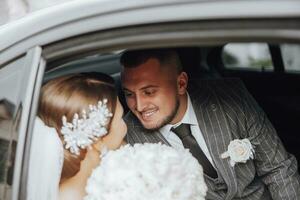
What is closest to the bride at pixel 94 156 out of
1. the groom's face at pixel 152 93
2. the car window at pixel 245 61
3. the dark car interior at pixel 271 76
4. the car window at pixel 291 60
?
the groom's face at pixel 152 93

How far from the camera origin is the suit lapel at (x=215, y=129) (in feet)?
7.14

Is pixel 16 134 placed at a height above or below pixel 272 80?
below

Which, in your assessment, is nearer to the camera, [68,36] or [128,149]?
[68,36]

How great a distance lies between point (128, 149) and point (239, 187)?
52cm

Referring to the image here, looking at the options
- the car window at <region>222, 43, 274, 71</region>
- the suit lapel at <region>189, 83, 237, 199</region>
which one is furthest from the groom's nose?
the car window at <region>222, 43, 274, 71</region>

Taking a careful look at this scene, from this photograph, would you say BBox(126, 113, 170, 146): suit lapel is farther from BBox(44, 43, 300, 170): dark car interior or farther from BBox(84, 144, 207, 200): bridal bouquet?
BBox(44, 43, 300, 170): dark car interior

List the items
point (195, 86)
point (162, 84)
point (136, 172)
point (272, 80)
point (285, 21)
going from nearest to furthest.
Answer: point (285, 21) → point (136, 172) → point (162, 84) → point (195, 86) → point (272, 80)

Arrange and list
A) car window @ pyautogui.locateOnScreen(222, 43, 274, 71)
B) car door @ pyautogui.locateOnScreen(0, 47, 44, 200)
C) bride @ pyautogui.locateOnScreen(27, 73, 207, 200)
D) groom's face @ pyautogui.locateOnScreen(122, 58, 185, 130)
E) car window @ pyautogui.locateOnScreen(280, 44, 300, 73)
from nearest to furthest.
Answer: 1. car door @ pyautogui.locateOnScreen(0, 47, 44, 200)
2. bride @ pyautogui.locateOnScreen(27, 73, 207, 200)
3. groom's face @ pyautogui.locateOnScreen(122, 58, 185, 130)
4. car window @ pyautogui.locateOnScreen(280, 44, 300, 73)
5. car window @ pyautogui.locateOnScreen(222, 43, 274, 71)

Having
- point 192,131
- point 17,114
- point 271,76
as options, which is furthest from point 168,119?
point 271,76

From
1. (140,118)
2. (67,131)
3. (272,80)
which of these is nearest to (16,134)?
(67,131)

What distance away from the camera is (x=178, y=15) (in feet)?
4.88

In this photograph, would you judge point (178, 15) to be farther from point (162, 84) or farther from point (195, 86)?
point (195, 86)

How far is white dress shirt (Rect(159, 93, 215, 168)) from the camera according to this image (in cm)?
216

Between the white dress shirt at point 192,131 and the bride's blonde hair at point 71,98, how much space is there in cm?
26
